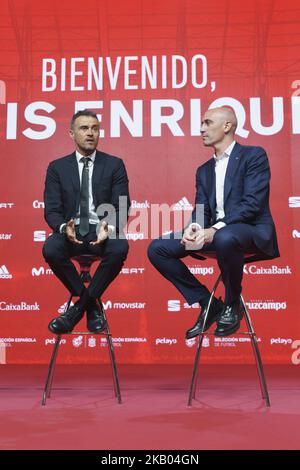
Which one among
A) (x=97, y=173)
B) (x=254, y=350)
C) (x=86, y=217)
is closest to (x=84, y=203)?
(x=86, y=217)

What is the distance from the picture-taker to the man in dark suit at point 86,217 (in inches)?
107

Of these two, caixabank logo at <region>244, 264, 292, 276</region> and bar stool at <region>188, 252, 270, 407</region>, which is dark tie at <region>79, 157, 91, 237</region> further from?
caixabank logo at <region>244, 264, 292, 276</region>

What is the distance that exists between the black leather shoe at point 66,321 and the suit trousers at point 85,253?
105mm

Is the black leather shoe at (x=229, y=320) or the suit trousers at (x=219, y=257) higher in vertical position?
the suit trousers at (x=219, y=257)

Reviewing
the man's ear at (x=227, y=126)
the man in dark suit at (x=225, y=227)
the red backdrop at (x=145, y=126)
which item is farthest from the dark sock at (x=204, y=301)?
the red backdrop at (x=145, y=126)

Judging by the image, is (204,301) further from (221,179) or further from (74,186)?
(74,186)

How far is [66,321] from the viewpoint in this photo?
2623 millimetres

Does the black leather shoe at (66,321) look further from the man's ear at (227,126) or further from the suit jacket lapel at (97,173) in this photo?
the man's ear at (227,126)

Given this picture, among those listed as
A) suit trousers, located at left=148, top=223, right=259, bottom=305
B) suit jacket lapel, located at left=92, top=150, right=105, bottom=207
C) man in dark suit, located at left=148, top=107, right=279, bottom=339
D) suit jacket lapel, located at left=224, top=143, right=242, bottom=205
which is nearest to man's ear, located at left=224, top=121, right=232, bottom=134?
man in dark suit, located at left=148, top=107, right=279, bottom=339

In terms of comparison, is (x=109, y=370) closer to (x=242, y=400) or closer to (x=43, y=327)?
(x=43, y=327)

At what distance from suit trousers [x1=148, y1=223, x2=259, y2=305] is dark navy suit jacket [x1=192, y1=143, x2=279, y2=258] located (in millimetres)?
66

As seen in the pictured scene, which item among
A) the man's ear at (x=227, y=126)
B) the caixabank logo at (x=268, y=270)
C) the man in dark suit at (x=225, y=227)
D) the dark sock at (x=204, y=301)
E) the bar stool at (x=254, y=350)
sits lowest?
the bar stool at (x=254, y=350)

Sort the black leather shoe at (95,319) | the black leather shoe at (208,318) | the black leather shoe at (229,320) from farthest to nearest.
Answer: the black leather shoe at (95,319) → the black leather shoe at (208,318) → the black leather shoe at (229,320)

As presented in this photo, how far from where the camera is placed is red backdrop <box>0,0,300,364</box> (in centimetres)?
422
